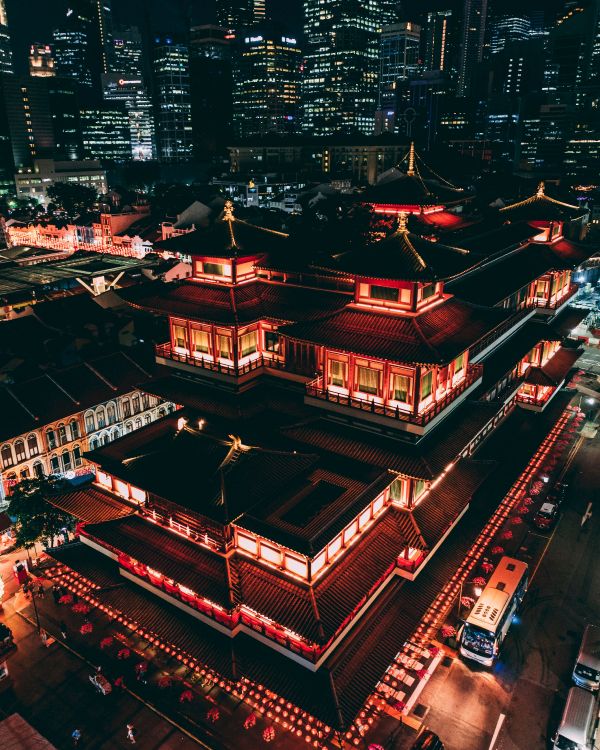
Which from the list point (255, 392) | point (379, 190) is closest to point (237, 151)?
point (379, 190)

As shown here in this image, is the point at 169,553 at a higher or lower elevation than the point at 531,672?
higher

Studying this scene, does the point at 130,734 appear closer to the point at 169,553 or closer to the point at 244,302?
the point at 169,553

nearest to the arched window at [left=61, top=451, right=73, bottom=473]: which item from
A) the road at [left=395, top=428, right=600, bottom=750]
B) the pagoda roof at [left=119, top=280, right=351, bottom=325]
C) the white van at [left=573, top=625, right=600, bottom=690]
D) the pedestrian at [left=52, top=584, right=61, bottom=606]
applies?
the pedestrian at [left=52, top=584, right=61, bottom=606]

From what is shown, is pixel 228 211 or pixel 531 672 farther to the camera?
pixel 228 211

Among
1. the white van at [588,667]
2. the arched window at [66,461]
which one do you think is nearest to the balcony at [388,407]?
the white van at [588,667]

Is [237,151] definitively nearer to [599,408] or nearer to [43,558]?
[599,408]

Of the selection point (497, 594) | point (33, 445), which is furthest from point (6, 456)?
point (497, 594)

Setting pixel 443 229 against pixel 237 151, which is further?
pixel 237 151

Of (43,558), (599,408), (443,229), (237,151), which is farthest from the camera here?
(237,151)
